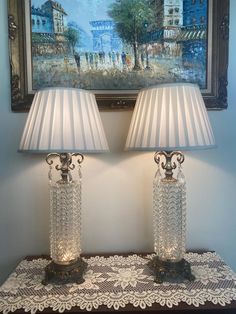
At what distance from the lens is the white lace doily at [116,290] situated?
765 mm

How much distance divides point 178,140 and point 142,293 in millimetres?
491

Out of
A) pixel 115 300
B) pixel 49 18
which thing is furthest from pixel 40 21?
pixel 115 300

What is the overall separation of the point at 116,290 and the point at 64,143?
497 mm

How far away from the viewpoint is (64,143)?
2.56 ft

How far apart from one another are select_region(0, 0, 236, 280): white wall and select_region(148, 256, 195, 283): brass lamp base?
28cm

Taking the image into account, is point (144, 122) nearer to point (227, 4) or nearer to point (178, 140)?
point (178, 140)

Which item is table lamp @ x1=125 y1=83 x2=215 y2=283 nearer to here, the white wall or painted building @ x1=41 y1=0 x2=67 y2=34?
the white wall

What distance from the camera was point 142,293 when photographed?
0.80m

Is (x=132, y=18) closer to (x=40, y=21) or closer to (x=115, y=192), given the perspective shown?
(x=40, y=21)

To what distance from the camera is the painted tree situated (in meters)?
1.09

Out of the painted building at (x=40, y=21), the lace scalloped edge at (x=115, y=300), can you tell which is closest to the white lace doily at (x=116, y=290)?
the lace scalloped edge at (x=115, y=300)

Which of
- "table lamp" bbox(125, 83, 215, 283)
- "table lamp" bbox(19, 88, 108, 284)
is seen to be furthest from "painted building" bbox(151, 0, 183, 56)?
"table lamp" bbox(19, 88, 108, 284)

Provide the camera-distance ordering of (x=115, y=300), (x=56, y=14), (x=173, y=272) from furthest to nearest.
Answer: (x=56, y=14) < (x=173, y=272) < (x=115, y=300)

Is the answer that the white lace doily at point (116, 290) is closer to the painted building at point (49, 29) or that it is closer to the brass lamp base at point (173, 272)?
the brass lamp base at point (173, 272)
